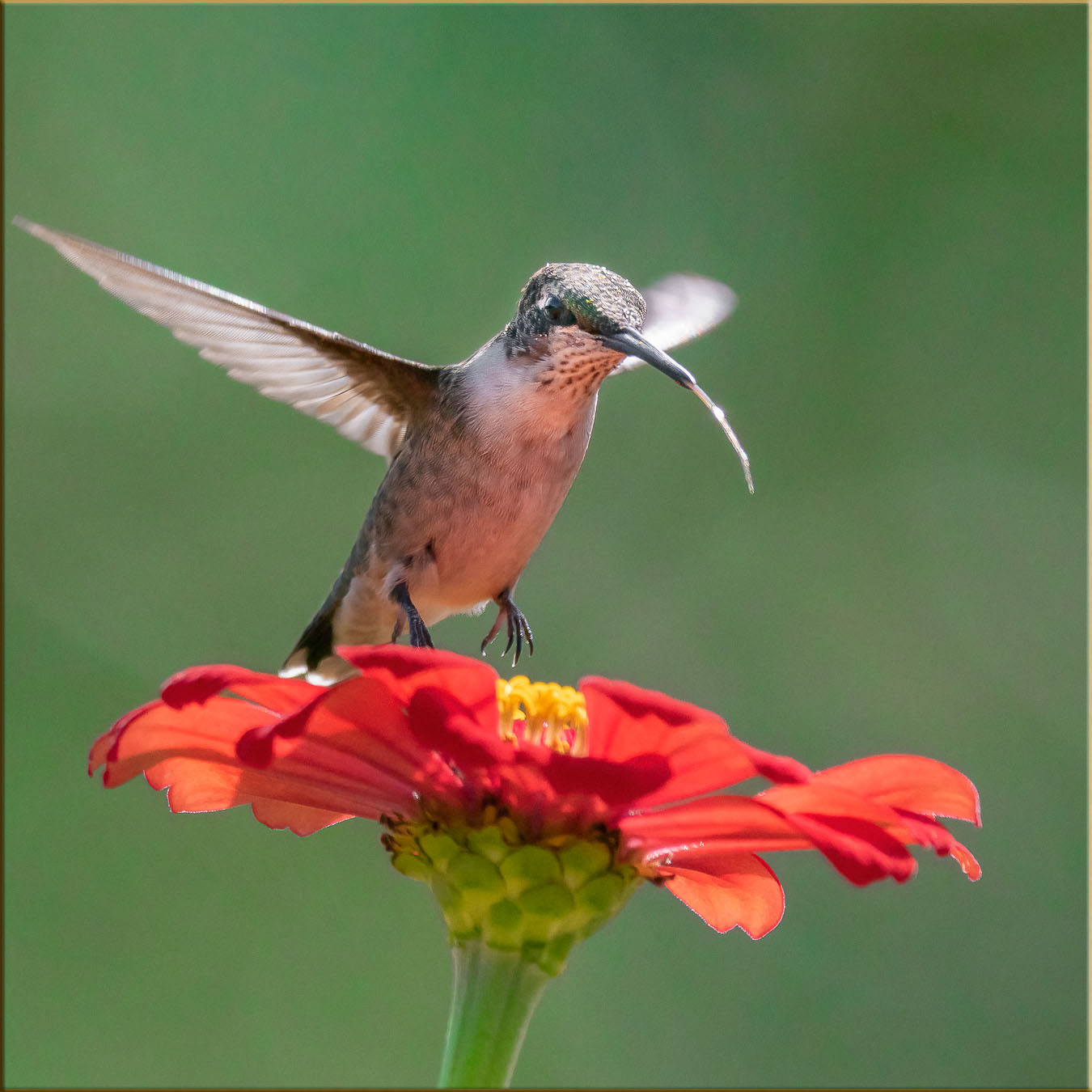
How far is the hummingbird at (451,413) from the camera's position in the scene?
1.18 m

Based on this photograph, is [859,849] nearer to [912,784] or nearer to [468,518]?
[912,784]

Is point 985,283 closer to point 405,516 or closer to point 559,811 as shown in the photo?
point 405,516

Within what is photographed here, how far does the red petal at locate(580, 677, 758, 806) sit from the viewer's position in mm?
601

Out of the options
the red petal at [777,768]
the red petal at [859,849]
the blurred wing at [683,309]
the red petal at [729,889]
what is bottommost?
the red petal at [729,889]

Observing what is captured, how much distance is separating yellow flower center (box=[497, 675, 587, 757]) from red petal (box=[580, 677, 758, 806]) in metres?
0.19

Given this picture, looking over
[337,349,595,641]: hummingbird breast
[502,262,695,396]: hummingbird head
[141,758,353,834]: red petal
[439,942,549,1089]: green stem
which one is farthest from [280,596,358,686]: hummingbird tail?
[439,942,549,1089]: green stem

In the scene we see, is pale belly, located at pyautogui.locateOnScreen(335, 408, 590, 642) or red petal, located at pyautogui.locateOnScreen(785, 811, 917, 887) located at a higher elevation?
pale belly, located at pyautogui.locateOnScreen(335, 408, 590, 642)

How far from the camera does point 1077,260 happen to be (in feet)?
15.4

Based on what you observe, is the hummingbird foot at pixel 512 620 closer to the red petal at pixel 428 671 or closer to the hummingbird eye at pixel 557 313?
the hummingbird eye at pixel 557 313

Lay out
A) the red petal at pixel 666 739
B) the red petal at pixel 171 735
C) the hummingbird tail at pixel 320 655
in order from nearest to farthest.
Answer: the red petal at pixel 666 739 → the red petal at pixel 171 735 → the hummingbird tail at pixel 320 655

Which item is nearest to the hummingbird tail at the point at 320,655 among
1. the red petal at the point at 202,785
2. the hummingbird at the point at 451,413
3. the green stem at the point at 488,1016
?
the hummingbird at the point at 451,413

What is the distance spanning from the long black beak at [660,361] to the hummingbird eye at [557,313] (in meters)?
0.05

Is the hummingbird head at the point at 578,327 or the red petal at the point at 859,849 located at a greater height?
the hummingbird head at the point at 578,327

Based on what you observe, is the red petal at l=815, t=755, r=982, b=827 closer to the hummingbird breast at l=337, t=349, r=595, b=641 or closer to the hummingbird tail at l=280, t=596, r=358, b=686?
the hummingbird breast at l=337, t=349, r=595, b=641
